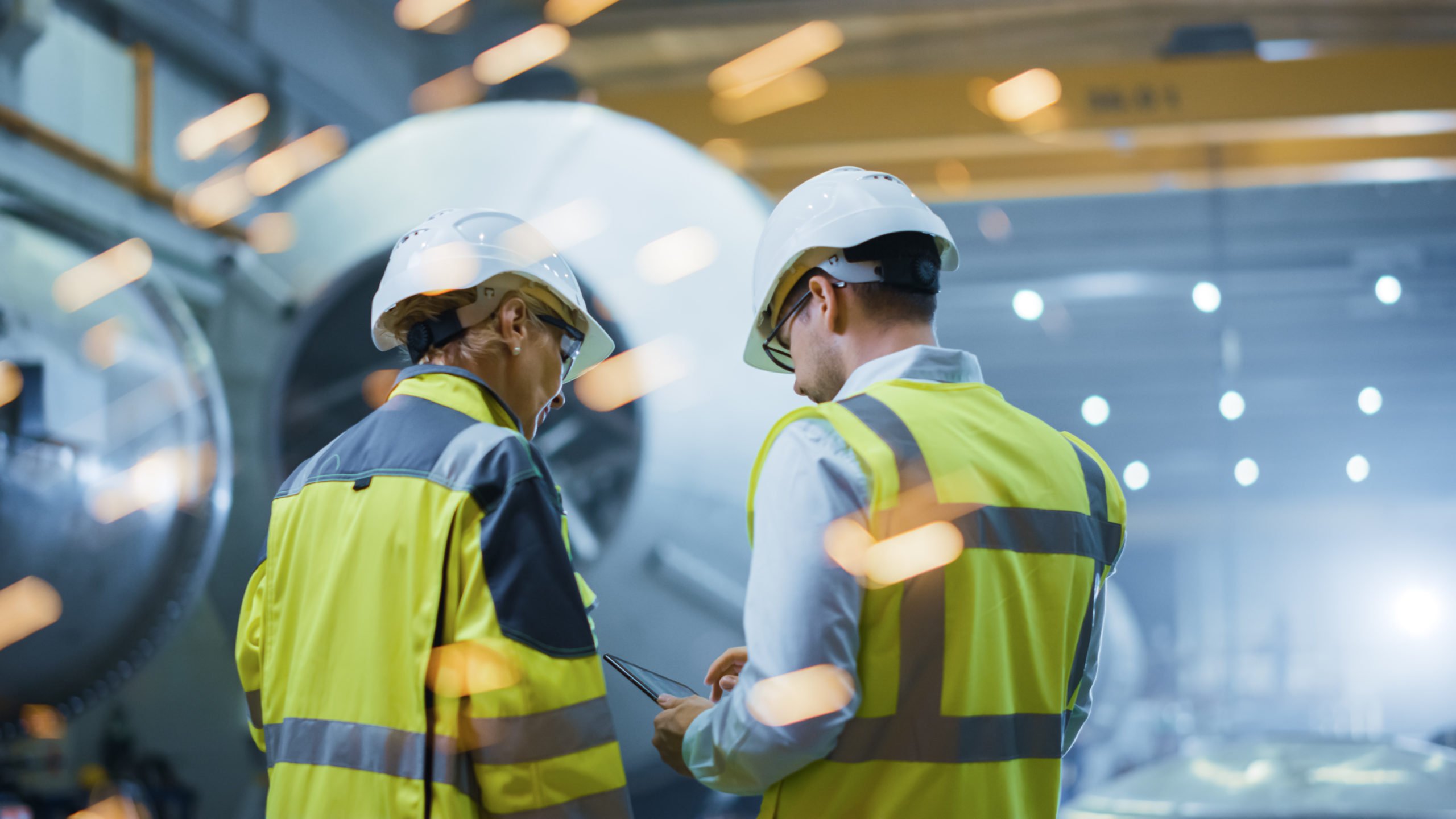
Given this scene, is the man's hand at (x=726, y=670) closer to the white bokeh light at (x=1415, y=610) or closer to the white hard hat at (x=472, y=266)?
the white hard hat at (x=472, y=266)

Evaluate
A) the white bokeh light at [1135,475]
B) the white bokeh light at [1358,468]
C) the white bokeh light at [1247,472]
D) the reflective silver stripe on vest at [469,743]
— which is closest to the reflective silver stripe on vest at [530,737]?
the reflective silver stripe on vest at [469,743]

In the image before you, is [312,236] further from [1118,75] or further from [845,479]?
[1118,75]

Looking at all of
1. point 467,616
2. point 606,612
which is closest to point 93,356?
point 606,612

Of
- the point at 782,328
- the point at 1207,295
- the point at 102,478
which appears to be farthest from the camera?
the point at 1207,295

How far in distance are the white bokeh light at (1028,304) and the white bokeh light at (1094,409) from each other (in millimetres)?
2144

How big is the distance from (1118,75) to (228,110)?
13.2ft

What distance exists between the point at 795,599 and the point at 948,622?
0.18 m

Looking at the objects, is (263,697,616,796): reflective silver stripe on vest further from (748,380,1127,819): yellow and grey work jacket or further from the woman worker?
(748,380,1127,819): yellow and grey work jacket

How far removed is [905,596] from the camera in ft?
4.05

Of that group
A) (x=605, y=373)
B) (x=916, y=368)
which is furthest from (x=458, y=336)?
(x=605, y=373)

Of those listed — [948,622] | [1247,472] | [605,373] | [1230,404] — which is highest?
[1247,472]

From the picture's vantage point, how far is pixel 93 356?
306 cm

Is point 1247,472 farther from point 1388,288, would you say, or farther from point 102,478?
point 102,478

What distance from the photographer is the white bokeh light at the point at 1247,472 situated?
12.0m
